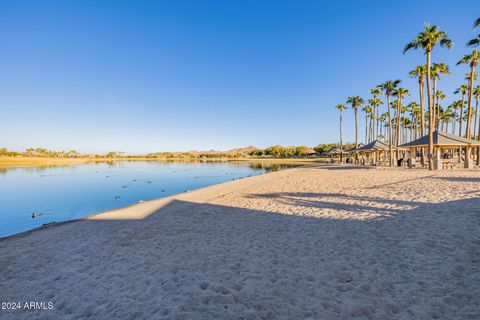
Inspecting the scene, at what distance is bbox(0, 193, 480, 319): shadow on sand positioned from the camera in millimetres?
3082

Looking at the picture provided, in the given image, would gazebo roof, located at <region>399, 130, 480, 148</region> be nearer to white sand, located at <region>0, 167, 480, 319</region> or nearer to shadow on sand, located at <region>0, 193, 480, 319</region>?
white sand, located at <region>0, 167, 480, 319</region>

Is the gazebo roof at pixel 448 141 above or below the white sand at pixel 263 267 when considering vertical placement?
above

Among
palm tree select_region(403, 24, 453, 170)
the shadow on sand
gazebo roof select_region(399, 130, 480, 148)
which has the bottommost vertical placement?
the shadow on sand

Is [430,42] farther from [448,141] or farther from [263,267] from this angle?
[263,267]

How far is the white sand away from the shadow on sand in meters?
0.02

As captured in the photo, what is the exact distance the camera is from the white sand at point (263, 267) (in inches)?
122

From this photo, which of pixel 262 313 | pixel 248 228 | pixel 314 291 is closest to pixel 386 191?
pixel 248 228

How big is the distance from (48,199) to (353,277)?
22.7 meters

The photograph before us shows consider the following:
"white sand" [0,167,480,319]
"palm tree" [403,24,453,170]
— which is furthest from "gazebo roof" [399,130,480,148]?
"white sand" [0,167,480,319]

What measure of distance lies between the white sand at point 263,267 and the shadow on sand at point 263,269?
21 mm

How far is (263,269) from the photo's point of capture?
415cm

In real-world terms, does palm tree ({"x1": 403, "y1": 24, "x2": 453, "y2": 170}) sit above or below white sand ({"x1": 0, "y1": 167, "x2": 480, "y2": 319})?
above

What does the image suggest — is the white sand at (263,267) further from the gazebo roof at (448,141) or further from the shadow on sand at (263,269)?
the gazebo roof at (448,141)

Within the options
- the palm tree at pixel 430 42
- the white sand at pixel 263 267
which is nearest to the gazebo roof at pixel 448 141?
the palm tree at pixel 430 42
